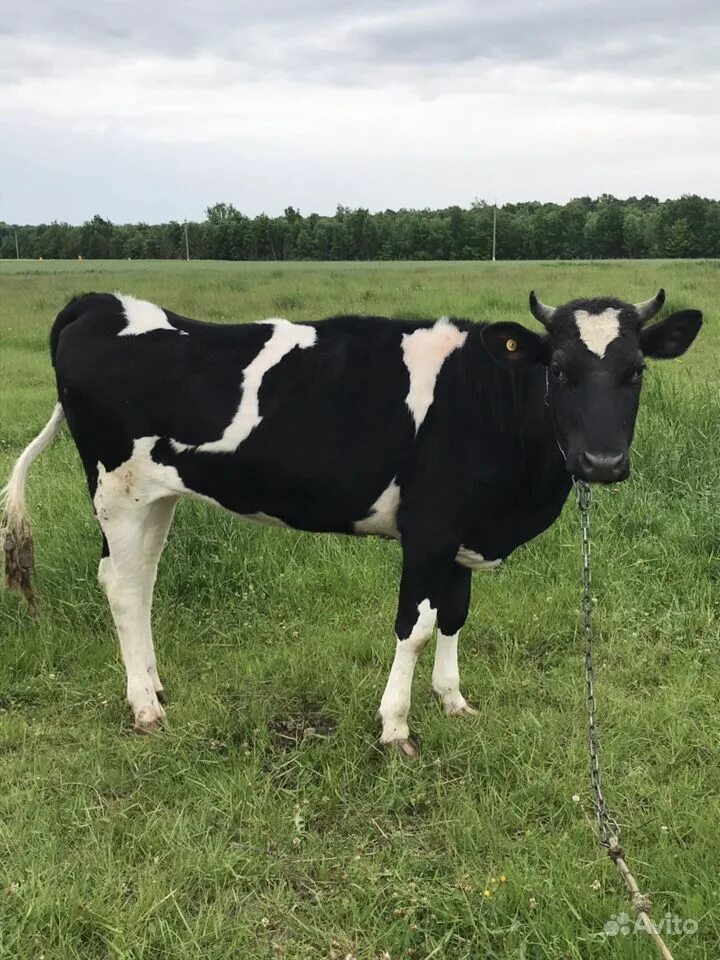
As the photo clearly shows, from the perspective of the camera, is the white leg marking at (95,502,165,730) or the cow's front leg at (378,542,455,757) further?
the white leg marking at (95,502,165,730)

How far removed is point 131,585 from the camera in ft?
13.0

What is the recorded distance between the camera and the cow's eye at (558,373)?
297 cm

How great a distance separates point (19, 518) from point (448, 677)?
236cm

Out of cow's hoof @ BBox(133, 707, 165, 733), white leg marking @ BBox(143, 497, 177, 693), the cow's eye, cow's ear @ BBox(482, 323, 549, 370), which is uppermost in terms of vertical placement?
cow's ear @ BBox(482, 323, 549, 370)

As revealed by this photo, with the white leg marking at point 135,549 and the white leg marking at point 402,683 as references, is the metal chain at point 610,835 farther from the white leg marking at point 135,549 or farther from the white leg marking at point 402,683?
the white leg marking at point 135,549

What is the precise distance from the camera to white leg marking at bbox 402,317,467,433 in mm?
3518

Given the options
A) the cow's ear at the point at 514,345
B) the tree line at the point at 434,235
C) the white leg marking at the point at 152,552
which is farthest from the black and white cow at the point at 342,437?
the tree line at the point at 434,235

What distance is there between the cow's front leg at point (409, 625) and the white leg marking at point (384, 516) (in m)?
0.15

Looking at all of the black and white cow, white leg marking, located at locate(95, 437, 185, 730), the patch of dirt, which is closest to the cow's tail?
the black and white cow

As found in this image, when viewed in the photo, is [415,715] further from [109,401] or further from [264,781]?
[109,401]

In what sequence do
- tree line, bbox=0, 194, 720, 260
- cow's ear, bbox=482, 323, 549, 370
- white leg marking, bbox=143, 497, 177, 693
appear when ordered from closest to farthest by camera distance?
1. cow's ear, bbox=482, 323, 549, 370
2. white leg marking, bbox=143, 497, 177, 693
3. tree line, bbox=0, 194, 720, 260

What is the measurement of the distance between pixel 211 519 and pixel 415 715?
2191 mm

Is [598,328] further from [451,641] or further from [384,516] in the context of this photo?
[451,641]

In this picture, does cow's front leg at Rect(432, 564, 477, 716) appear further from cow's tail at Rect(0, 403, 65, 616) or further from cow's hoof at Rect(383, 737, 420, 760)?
cow's tail at Rect(0, 403, 65, 616)
